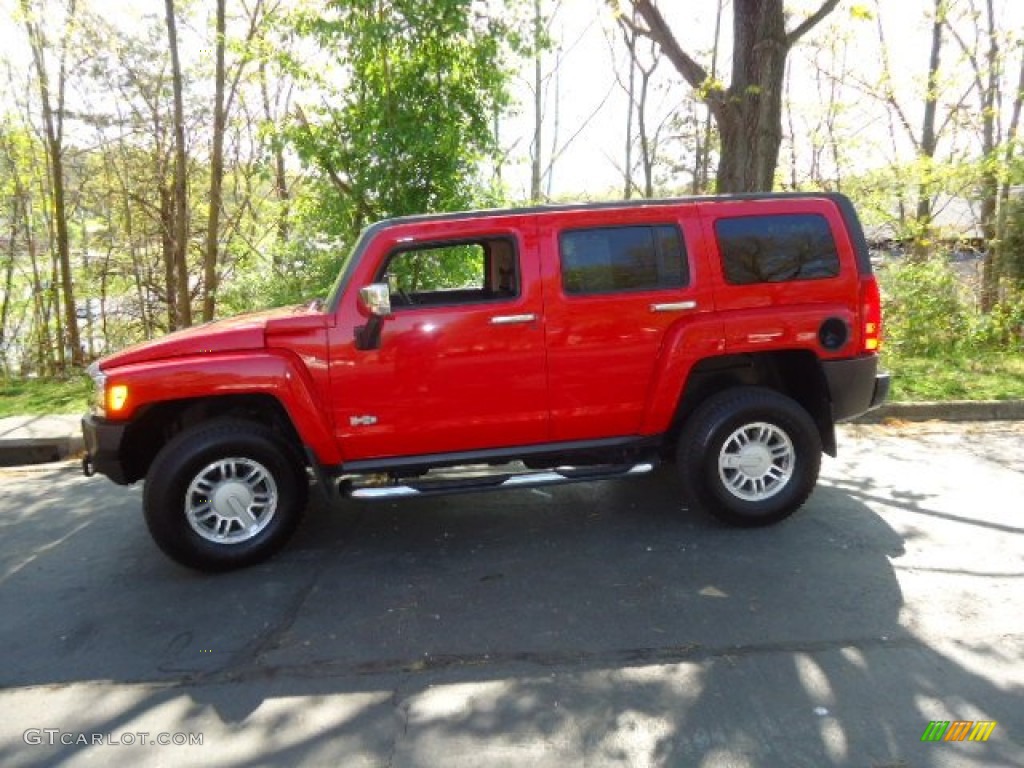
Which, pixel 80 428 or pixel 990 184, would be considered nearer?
pixel 80 428

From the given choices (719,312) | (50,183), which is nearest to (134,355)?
(719,312)

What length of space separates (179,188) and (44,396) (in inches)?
153

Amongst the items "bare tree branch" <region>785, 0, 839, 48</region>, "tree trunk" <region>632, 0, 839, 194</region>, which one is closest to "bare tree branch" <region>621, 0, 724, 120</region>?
"tree trunk" <region>632, 0, 839, 194</region>

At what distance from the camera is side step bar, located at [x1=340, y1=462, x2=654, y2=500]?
3910mm

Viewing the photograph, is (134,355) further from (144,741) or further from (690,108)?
(690,108)

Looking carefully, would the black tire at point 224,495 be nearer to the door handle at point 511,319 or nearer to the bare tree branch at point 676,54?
the door handle at point 511,319

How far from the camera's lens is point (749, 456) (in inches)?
168

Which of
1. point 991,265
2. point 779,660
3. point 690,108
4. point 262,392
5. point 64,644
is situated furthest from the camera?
point 690,108

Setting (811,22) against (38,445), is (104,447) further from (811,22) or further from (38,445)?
(811,22)

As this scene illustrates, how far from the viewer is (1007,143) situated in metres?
11.6

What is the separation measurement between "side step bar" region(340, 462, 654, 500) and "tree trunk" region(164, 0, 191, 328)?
837 centimetres

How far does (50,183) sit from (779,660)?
567 inches

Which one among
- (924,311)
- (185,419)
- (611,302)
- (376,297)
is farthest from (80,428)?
(924,311)

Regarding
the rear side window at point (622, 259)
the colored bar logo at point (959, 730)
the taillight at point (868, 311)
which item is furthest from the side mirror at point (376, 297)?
the colored bar logo at point (959, 730)
